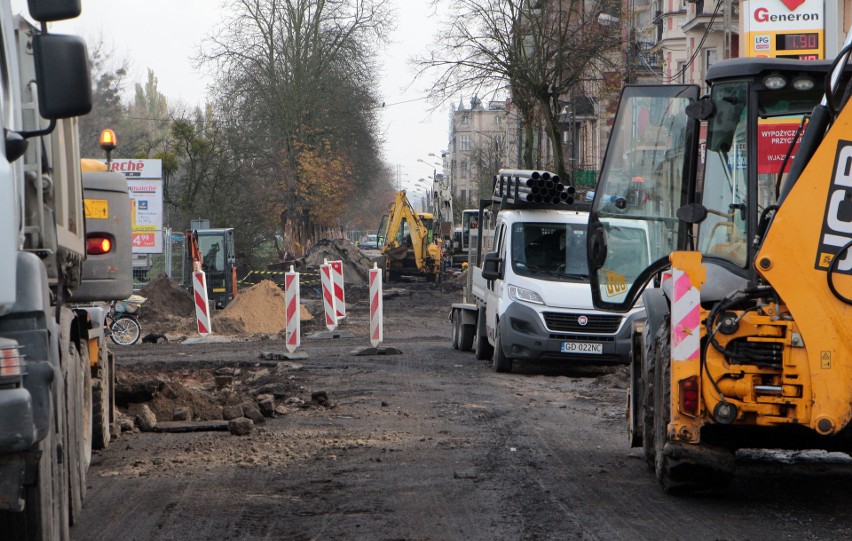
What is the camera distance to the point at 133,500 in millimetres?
7227

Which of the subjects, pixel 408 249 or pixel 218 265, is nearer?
pixel 218 265

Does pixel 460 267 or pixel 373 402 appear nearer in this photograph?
pixel 373 402

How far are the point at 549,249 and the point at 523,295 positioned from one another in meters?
0.93

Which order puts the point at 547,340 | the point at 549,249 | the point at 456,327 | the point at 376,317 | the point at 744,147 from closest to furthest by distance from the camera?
the point at 744,147, the point at 547,340, the point at 549,249, the point at 376,317, the point at 456,327

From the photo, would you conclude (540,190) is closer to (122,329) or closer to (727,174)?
(727,174)

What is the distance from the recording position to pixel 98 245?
9.03 meters

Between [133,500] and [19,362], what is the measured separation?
314cm

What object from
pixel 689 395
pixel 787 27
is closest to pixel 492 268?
pixel 787 27

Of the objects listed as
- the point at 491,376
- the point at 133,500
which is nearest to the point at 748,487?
the point at 133,500

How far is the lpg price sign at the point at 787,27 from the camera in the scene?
16719 mm

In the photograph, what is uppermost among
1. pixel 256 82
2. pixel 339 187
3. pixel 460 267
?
pixel 256 82

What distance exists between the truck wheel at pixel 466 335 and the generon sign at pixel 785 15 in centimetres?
678

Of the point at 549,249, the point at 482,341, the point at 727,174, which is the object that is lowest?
the point at 482,341

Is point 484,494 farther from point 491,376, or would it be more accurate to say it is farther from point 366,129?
point 366,129
